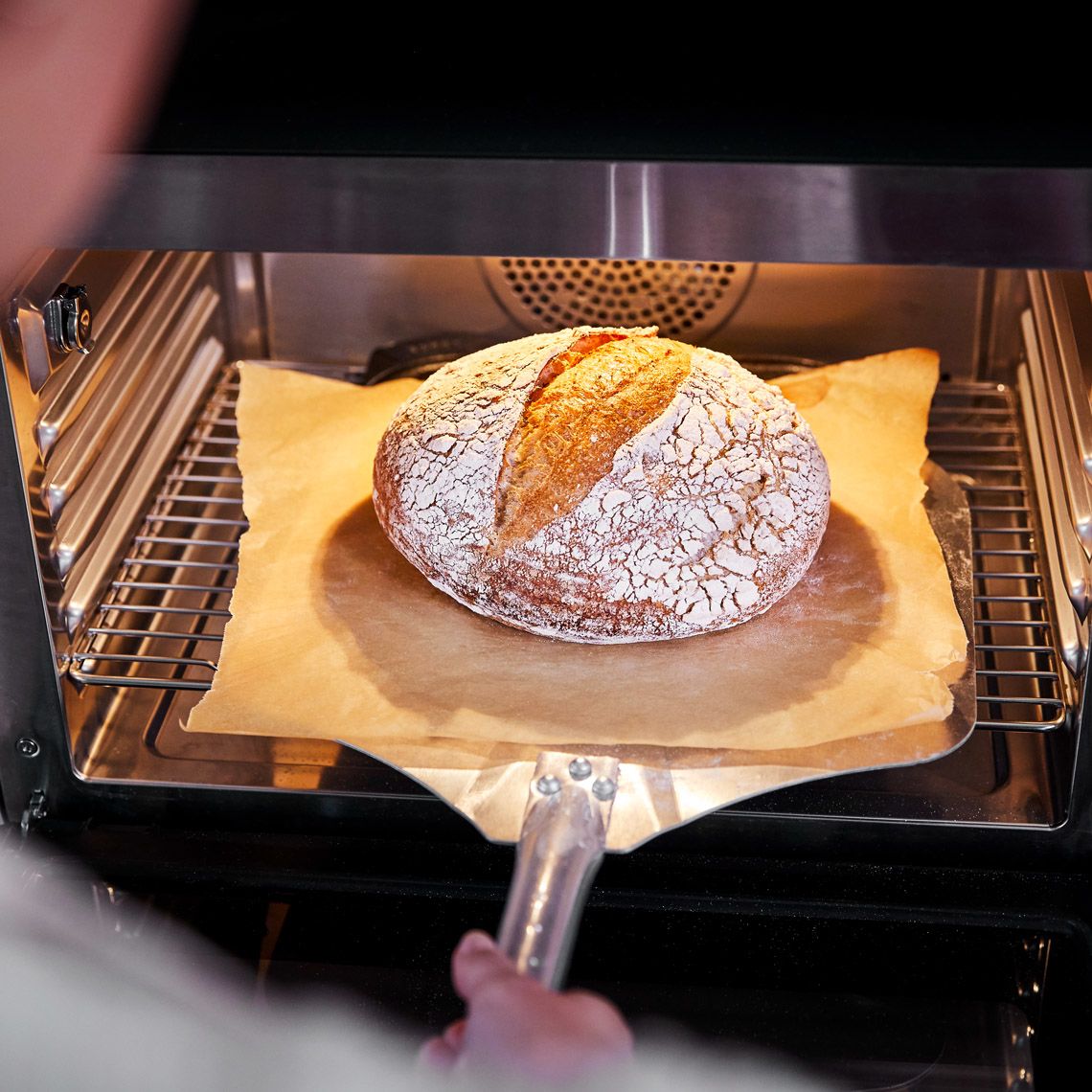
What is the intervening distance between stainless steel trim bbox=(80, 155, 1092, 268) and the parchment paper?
1.36 ft

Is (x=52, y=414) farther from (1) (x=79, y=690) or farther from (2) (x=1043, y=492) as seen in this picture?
(2) (x=1043, y=492)

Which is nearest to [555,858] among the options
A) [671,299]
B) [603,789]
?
[603,789]

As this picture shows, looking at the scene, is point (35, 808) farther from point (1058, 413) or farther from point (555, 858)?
point (1058, 413)

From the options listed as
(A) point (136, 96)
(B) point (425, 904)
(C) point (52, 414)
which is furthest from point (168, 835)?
(A) point (136, 96)

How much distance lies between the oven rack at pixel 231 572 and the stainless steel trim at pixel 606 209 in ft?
1.41

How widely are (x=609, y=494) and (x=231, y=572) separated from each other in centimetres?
49

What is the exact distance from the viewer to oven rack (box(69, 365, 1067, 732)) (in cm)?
115

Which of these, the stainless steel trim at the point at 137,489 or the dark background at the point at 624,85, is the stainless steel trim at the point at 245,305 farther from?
the dark background at the point at 624,85

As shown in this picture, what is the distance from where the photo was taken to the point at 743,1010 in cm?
95

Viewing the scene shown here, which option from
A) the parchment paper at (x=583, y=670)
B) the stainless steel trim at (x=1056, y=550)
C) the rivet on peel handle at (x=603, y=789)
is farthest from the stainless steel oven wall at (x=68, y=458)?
the stainless steel trim at (x=1056, y=550)

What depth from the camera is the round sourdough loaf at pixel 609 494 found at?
1.07 metres

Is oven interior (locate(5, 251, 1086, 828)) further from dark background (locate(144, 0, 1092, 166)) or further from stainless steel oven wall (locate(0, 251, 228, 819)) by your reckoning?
dark background (locate(144, 0, 1092, 166))

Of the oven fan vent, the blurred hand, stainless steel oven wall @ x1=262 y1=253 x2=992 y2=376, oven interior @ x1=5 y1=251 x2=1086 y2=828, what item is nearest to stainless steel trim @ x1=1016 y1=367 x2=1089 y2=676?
oven interior @ x1=5 y1=251 x2=1086 y2=828

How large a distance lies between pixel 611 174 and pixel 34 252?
1.37 feet
